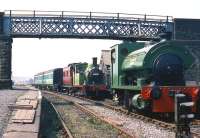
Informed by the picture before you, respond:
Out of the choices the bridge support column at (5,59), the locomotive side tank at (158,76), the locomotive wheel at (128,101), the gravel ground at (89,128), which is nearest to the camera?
the gravel ground at (89,128)

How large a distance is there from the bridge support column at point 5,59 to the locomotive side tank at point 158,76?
31853mm

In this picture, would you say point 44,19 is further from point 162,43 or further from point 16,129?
point 16,129

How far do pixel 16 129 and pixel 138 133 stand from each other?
10.8 ft

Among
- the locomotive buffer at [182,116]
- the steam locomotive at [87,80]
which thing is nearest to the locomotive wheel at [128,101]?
the locomotive buffer at [182,116]

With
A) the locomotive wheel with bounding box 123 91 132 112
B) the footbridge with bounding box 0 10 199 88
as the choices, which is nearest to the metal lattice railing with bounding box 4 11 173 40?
the footbridge with bounding box 0 10 199 88

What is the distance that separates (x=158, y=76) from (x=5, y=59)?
117 ft

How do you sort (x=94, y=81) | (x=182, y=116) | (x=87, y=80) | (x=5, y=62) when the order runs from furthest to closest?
(x=5, y=62) → (x=87, y=80) → (x=94, y=81) → (x=182, y=116)

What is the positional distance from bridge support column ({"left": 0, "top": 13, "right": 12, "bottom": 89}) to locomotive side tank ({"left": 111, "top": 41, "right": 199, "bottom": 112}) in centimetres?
3185

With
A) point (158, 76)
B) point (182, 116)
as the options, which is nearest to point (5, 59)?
point (158, 76)

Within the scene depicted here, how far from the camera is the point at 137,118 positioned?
17578 mm

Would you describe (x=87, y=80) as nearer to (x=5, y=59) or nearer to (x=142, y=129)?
(x=5, y=59)

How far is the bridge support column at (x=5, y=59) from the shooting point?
49406 millimetres

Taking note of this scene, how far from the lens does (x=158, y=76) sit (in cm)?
1700

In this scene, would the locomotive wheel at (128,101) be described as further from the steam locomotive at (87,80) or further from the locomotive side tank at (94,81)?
the locomotive side tank at (94,81)
